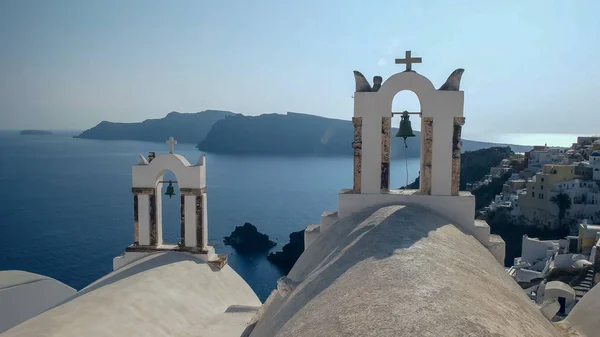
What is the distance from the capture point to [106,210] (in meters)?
45.2

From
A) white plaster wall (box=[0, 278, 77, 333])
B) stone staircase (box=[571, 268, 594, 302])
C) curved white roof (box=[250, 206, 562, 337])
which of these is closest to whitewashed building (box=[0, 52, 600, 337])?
curved white roof (box=[250, 206, 562, 337])

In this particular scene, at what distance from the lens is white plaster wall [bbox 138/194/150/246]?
783 centimetres

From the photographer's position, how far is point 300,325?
8.20ft

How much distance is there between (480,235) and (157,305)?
166 inches

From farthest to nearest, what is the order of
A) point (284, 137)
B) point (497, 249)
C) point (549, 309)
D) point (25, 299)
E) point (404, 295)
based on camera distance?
point (284, 137), point (25, 299), point (497, 249), point (549, 309), point (404, 295)

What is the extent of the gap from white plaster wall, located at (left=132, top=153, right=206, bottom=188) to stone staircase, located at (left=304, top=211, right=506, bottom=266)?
262 cm

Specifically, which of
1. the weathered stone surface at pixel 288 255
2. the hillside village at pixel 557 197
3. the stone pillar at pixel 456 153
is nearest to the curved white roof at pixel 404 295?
the stone pillar at pixel 456 153

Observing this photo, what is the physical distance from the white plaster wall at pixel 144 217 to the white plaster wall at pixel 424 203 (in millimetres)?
3698

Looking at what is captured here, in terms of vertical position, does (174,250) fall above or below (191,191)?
below

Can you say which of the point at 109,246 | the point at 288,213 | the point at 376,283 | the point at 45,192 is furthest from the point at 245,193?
the point at 376,283

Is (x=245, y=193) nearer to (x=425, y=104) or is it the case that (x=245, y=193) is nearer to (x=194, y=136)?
(x=425, y=104)

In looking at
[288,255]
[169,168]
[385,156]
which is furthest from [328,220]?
[288,255]

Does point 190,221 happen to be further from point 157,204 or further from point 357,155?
point 357,155

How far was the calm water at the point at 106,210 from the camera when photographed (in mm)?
31281
